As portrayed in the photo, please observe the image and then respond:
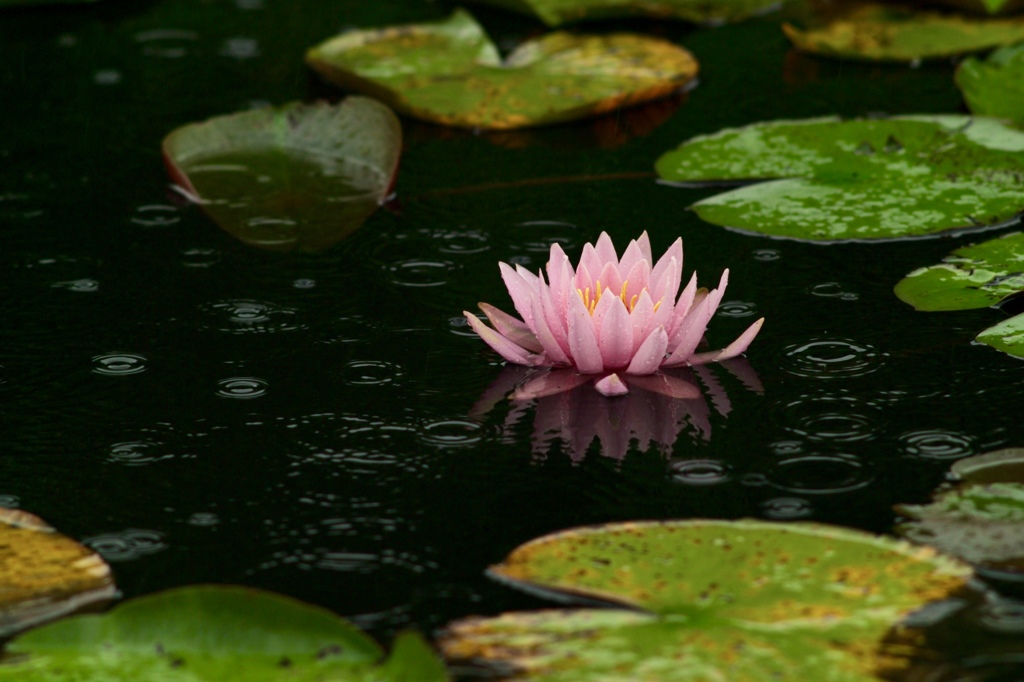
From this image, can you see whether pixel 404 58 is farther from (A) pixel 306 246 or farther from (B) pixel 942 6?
(B) pixel 942 6

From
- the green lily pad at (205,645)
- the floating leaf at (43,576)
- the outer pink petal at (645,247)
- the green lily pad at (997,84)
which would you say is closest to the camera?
the green lily pad at (205,645)

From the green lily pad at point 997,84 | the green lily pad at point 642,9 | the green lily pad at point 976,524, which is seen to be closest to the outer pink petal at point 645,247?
the green lily pad at point 976,524

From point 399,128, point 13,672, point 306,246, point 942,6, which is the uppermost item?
point 942,6

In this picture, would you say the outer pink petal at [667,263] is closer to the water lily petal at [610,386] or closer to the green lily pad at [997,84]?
the water lily petal at [610,386]

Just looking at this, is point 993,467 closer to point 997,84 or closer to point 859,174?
point 859,174

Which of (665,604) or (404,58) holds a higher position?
(404,58)

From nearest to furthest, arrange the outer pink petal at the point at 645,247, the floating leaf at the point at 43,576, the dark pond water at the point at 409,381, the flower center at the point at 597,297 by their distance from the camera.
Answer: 1. the floating leaf at the point at 43,576
2. the dark pond water at the point at 409,381
3. the flower center at the point at 597,297
4. the outer pink petal at the point at 645,247

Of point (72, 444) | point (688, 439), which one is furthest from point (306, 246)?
point (688, 439)

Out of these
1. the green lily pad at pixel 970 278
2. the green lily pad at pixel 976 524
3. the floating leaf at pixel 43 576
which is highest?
the green lily pad at pixel 970 278
